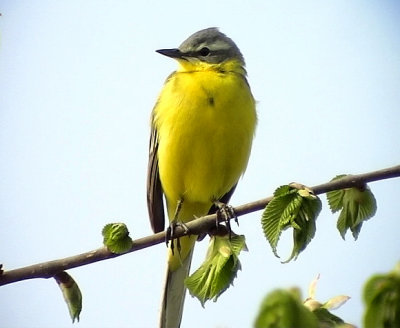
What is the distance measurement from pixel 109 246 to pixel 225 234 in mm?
664

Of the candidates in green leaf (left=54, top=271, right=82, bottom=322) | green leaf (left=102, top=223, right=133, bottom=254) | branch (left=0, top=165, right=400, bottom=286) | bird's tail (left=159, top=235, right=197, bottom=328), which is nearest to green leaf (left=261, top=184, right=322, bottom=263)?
branch (left=0, top=165, right=400, bottom=286)

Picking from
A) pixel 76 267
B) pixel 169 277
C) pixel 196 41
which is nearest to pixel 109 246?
pixel 76 267

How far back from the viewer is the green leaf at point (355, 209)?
3.14 metres

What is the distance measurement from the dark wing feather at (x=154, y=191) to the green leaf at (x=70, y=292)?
110 inches

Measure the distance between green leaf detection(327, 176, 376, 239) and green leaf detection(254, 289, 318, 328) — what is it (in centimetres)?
152

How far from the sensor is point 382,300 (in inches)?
58.1

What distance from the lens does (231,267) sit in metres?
2.97

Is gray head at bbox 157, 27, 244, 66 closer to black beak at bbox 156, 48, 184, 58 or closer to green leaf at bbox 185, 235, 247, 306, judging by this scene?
black beak at bbox 156, 48, 184, 58

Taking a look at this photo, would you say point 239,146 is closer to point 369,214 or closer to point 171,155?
point 171,155

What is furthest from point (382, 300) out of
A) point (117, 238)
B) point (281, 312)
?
point (117, 238)

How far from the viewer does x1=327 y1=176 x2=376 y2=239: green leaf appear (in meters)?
3.14

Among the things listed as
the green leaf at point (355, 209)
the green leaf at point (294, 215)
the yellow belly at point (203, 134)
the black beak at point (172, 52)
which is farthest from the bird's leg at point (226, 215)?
the black beak at point (172, 52)

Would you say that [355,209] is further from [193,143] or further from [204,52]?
[204,52]

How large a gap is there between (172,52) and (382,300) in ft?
15.9
